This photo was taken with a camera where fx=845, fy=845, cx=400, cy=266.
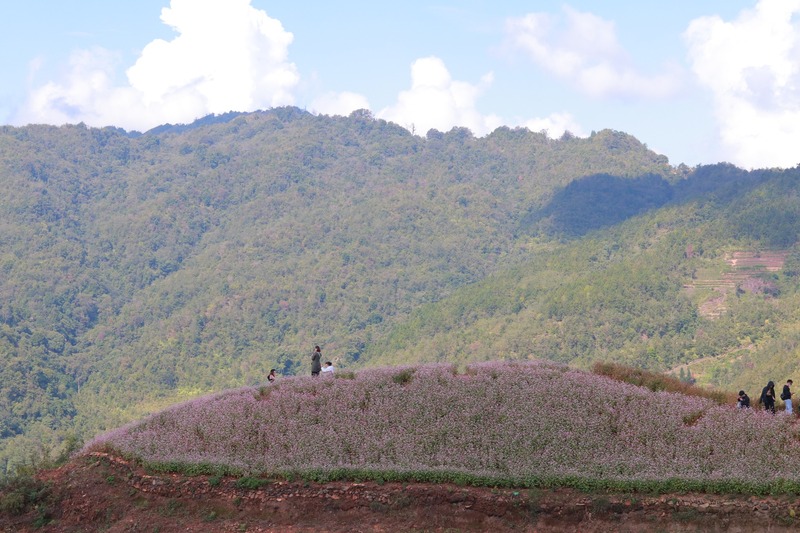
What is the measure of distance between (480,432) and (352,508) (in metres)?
4.56

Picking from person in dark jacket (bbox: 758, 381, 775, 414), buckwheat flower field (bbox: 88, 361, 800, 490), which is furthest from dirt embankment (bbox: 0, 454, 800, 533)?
person in dark jacket (bbox: 758, 381, 775, 414)

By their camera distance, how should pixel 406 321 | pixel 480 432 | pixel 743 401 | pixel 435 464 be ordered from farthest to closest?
1. pixel 406 321
2. pixel 743 401
3. pixel 480 432
4. pixel 435 464

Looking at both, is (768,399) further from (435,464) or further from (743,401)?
(435,464)

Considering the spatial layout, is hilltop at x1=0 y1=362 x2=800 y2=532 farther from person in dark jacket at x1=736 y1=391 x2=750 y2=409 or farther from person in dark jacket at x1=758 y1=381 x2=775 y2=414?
person in dark jacket at x1=758 y1=381 x2=775 y2=414

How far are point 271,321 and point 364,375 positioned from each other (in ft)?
489

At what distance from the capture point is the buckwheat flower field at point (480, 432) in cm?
2034

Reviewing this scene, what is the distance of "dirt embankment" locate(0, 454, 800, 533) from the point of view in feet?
60.7

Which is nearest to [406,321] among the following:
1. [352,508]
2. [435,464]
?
[435,464]

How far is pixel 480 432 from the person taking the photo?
22797 mm

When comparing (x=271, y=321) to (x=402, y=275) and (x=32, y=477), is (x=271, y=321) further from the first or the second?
(x=32, y=477)

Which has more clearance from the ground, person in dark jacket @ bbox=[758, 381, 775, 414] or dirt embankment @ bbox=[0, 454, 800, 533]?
person in dark jacket @ bbox=[758, 381, 775, 414]

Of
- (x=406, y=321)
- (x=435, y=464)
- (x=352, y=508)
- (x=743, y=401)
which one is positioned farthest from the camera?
(x=406, y=321)

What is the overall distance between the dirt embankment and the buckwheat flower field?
1.71ft

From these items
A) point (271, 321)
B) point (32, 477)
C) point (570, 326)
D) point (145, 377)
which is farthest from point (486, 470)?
point (271, 321)
